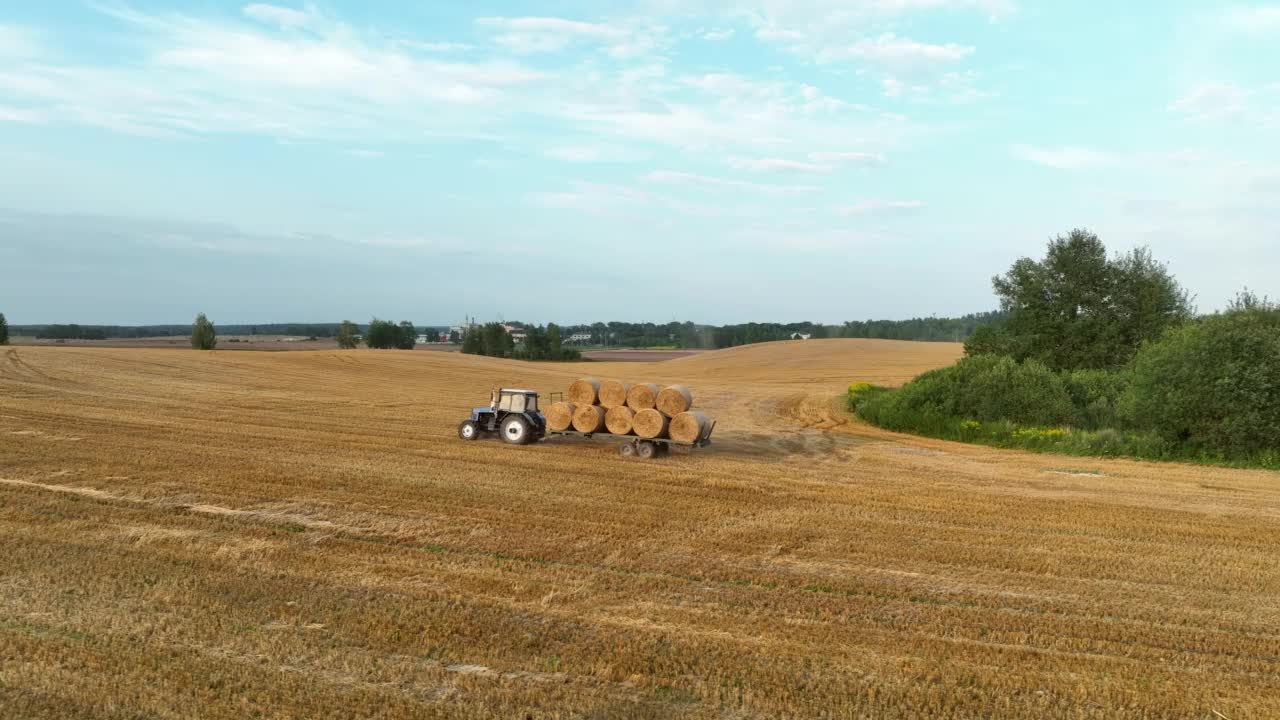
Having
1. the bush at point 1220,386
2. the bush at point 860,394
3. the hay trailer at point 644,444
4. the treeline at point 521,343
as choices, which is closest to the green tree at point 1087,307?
the bush at point 860,394

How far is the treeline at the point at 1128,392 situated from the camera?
19.5m

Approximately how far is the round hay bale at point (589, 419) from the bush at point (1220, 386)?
12998 millimetres

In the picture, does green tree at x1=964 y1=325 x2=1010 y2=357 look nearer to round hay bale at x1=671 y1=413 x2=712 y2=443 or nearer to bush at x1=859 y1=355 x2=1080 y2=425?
bush at x1=859 y1=355 x2=1080 y2=425

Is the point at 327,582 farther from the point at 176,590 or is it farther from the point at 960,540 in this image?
the point at 960,540

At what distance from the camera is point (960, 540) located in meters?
11.8

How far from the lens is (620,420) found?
19.0m

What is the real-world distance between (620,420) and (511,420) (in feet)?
8.55

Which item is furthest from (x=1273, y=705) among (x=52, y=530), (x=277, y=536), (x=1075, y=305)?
(x=1075, y=305)

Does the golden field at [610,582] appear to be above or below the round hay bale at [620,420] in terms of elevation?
below

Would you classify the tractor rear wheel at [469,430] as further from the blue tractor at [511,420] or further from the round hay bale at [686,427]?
the round hay bale at [686,427]

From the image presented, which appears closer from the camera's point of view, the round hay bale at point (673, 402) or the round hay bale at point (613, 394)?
the round hay bale at point (673, 402)

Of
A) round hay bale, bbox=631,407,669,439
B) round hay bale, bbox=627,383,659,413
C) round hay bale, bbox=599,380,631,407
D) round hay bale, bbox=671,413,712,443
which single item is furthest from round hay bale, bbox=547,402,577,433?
round hay bale, bbox=671,413,712,443

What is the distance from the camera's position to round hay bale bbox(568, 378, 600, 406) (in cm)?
1938

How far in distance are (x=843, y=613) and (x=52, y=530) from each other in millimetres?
9419
